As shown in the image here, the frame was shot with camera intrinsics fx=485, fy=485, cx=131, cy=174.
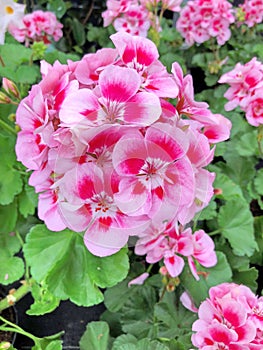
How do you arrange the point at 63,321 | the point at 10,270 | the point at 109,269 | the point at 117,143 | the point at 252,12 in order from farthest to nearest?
the point at 252,12
the point at 63,321
the point at 10,270
the point at 109,269
the point at 117,143

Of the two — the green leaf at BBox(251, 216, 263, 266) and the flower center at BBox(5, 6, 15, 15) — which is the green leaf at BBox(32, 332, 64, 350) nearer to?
the green leaf at BBox(251, 216, 263, 266)

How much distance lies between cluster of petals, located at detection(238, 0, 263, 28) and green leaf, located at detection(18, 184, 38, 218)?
1.14 meters

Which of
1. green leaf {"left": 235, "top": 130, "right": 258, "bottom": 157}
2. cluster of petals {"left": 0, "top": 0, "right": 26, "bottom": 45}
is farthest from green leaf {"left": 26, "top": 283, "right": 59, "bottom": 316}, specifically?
green leaf {"left": 235, "top": 130, "right": 258, "bottom": 157}

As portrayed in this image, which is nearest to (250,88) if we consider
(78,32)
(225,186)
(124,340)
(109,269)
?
(225,186)

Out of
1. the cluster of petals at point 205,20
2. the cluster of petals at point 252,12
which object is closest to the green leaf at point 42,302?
the cluster of petals at point 205,20

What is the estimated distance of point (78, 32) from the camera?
2254mm

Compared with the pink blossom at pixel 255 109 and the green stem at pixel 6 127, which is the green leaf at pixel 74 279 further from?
the pink blossom at pixel 255 109

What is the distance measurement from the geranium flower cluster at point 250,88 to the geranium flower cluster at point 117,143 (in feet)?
1.46

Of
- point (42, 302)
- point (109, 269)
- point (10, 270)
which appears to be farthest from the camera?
point (10, 270)

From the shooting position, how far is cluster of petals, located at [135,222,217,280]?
1.00 metres

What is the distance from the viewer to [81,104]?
0.64 m

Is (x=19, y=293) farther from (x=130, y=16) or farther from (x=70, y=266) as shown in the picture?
(x=130, y=16)

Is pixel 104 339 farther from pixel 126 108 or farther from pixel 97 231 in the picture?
pixel 126 108

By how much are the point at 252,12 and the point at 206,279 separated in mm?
1142
